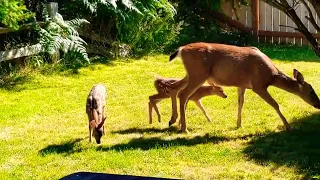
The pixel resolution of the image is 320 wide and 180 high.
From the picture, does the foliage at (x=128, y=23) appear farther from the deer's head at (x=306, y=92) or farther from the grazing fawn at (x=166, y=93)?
the deer's head at (x=306, y=92)

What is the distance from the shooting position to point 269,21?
14695 millimetres

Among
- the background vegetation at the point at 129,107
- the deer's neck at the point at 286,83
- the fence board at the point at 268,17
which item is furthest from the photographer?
the fence board at the point at 268,17

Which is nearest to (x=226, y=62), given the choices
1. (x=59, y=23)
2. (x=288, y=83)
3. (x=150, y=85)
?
(x=288, y=83)

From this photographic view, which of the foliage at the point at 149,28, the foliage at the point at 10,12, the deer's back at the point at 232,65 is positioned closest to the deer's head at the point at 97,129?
the deer's back at the point at 232,65

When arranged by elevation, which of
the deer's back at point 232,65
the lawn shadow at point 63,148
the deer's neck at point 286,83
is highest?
the deer's back at point 232,65

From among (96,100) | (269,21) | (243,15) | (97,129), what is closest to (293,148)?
(97,129)

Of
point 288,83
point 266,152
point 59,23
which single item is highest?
point 59,23

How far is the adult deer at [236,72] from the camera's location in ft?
21.5

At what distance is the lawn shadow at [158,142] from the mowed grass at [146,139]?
10 mm

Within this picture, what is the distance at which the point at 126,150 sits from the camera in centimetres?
607

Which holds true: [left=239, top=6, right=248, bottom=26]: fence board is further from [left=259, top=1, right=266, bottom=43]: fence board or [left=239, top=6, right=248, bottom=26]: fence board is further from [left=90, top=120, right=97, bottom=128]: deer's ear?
[left=90, top=120, right=97, bottom=128]: deer's ear

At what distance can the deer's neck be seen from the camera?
661cm

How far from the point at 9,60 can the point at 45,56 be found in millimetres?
755

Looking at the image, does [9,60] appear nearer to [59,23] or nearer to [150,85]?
[59,23]
